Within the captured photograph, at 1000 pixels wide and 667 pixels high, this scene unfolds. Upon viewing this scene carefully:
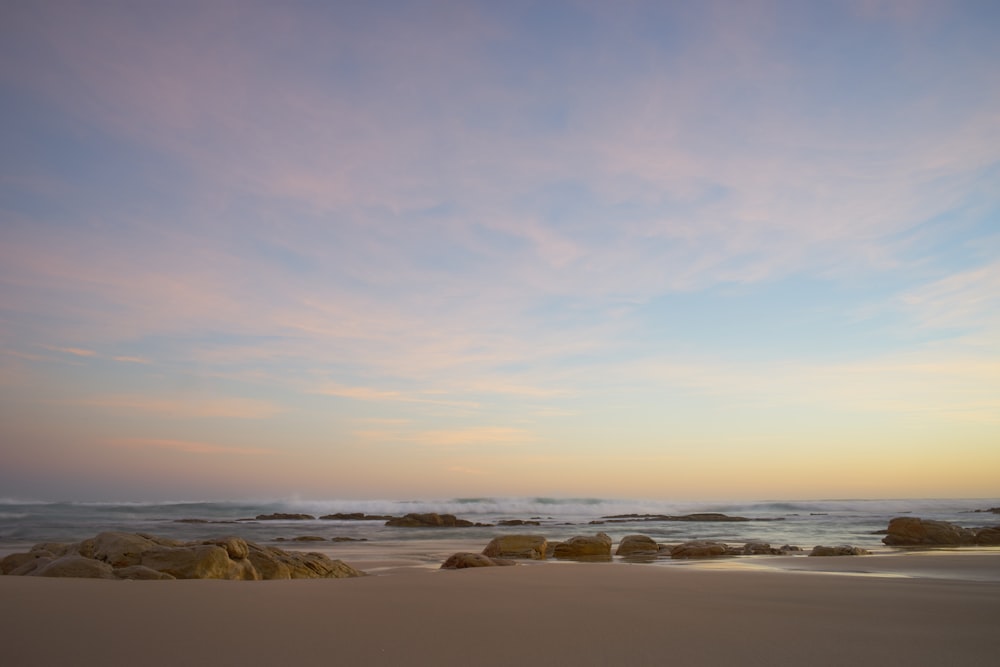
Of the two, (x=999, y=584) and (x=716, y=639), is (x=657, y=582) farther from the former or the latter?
(x=999, y=584)

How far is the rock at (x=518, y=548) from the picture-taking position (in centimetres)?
1395

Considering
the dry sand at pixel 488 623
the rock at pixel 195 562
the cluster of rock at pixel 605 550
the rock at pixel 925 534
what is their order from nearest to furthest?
the dry sand at pixel 488 623
the rock at pixel 195 562
the cluster of rock at pixel 605 550
the rock at pixel 925 534

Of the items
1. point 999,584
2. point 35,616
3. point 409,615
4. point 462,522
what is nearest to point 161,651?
point 35,616

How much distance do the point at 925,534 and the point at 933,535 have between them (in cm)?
22

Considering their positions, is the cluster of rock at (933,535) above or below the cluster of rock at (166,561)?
below

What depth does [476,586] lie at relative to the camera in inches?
225

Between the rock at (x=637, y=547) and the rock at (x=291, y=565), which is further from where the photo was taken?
the rock at (x=637, y=547)

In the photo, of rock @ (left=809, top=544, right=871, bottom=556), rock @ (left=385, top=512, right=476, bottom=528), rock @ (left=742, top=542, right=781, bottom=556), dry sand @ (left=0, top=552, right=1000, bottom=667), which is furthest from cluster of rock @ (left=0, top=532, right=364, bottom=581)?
rock @ (left=385, top=512, right=476, bottom=528)

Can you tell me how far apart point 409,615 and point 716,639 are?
1901 millimetres

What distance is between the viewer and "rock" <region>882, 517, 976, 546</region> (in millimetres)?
17562

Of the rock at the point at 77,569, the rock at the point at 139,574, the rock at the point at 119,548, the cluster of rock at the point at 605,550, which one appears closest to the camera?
the rock at the point at 139,574

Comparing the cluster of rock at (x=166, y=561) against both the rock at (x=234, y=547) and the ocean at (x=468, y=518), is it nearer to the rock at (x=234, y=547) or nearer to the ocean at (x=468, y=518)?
the rock at (x=234, y=547)

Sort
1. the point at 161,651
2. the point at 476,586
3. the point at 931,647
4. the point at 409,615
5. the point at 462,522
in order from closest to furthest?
the point at 161,651
the point at 931,647
the point at 409,615
the point at 476,586
the point at 462,522

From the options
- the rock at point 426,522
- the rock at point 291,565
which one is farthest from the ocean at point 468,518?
the rock at point 291,565
